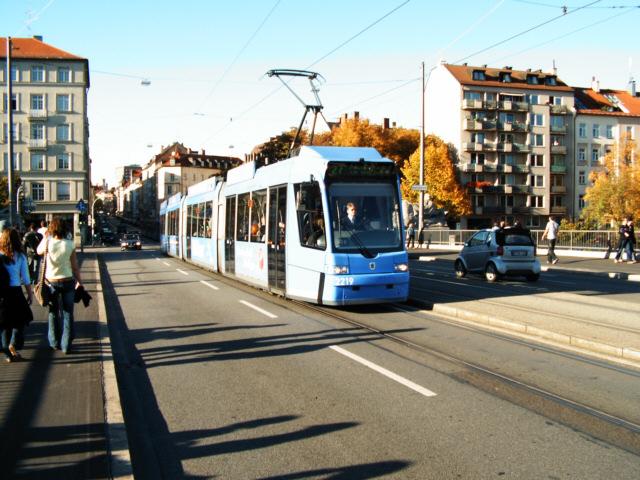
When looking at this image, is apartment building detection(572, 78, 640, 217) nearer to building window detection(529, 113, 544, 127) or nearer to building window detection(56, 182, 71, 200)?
building window detection(529, 113, 544, 127)

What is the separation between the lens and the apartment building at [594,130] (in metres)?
88.7

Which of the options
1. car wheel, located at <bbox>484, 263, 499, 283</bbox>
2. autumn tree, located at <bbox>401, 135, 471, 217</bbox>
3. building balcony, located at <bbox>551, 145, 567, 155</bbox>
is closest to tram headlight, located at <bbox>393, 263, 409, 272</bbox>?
car wheel, located at <bbox>484, 263, 499, 283</bbox>

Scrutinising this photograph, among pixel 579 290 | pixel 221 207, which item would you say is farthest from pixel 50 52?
pixel 579 290

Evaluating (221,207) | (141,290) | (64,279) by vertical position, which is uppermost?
(221,207)

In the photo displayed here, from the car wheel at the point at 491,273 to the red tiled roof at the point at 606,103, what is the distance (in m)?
77.6

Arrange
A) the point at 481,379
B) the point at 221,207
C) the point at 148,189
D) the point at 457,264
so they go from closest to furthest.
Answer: the point at 481,379
the point at 221,207
the point at 457,264
the point at 148,189

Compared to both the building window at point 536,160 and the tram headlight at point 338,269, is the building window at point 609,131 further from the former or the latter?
the tram headlight at point 338,269

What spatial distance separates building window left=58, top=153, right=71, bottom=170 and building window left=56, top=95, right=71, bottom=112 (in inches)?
210

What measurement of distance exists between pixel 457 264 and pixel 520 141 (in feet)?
227

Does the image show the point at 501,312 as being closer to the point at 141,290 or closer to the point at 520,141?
the point at 141,290

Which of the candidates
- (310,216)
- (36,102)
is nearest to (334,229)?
(310,216)

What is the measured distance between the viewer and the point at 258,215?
1539 centimetres

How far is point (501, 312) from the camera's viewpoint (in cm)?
1173

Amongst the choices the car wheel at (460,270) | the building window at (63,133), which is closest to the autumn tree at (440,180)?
the building window at (63,133)
